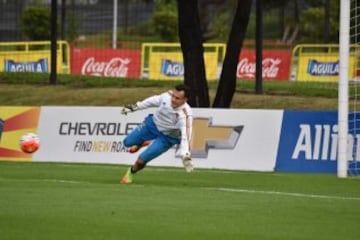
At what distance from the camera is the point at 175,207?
14414 mm

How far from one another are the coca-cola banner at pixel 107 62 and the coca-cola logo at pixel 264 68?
13.2 ft

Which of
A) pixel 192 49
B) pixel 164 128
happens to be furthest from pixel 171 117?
pixel 192 49

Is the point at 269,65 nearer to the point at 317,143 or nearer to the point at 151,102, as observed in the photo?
the point at 317,143

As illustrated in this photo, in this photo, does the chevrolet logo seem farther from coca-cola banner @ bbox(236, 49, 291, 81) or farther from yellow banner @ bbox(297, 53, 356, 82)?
coca-cola banner @ bbox(236, 49, 291, 81)

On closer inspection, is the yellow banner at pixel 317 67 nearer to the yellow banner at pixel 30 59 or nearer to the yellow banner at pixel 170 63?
the yellow banner at pixel 170 63

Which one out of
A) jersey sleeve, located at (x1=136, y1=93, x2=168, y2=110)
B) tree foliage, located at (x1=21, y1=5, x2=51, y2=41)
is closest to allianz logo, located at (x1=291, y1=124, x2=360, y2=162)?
jersey sleeve, located at (x1=136, y1=93, x2=168, y2=110)

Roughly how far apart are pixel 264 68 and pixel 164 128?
82.0ft

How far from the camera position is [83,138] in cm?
2455

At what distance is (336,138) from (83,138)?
18.4ft

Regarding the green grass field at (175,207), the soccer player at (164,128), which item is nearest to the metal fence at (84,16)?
the soccer player at (164,128)

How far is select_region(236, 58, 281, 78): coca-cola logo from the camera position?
43.3 m

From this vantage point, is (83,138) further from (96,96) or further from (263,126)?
(96,96)

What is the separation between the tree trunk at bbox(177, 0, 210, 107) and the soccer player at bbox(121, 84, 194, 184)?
28.7 feet

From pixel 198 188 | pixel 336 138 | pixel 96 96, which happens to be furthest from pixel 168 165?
pixel 96 96
